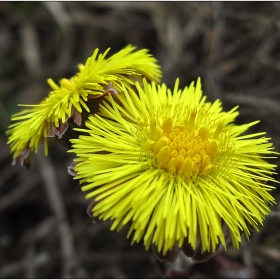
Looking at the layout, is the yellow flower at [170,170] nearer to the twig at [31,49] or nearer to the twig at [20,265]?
the twig at [20,265]

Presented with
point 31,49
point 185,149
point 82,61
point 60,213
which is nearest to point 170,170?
point 185,149

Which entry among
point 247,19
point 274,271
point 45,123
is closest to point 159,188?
point 45,123

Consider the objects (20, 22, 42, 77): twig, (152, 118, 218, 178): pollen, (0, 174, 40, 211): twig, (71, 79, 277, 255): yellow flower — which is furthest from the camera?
(20, 22, 42, 77): twig

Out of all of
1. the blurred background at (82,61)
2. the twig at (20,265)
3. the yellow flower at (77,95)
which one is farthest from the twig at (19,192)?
the yellow flower at (77,95)

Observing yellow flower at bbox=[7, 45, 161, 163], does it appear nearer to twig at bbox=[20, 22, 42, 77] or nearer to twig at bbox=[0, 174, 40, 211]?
twig at bbox=[0, 174, 40, 211]

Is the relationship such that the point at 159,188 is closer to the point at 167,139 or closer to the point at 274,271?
the point at 167,139

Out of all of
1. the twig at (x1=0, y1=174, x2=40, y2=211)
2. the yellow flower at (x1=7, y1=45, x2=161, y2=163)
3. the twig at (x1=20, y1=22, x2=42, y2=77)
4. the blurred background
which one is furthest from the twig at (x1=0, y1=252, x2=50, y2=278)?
the twig at (x1=20, y1=22, x2=42, y2=77)
